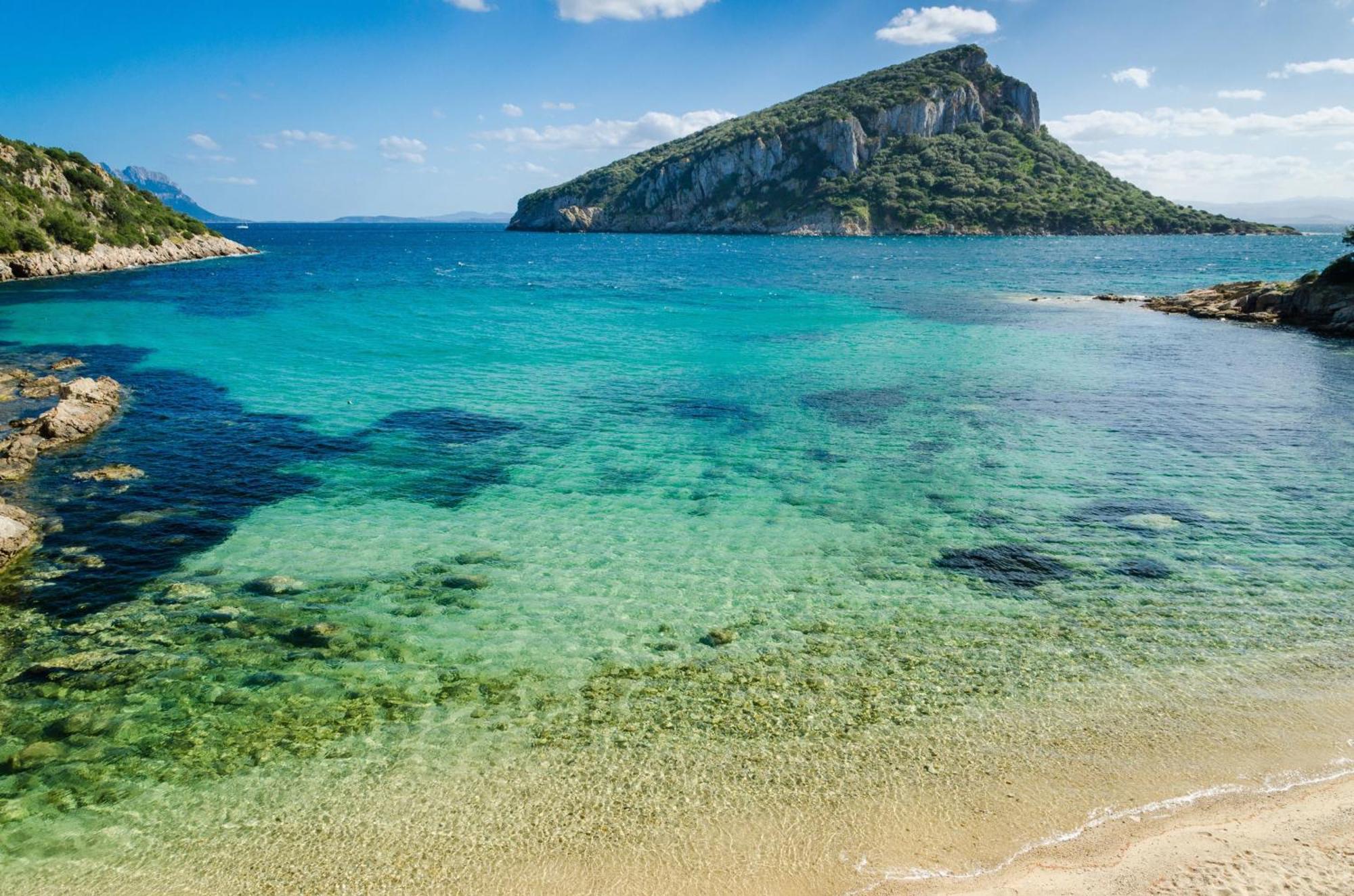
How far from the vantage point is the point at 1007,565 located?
55.2 ft

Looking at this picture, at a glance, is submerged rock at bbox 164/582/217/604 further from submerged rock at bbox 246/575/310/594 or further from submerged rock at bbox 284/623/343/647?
submerged rock at bbox 284/623/343/647

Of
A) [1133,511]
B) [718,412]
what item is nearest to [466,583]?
[718,412]

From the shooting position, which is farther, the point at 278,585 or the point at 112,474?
the point at 112,474

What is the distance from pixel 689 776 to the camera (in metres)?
10.2

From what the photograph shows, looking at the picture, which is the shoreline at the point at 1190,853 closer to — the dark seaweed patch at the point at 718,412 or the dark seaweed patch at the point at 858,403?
the dark seaweed patch at the point at 718,412

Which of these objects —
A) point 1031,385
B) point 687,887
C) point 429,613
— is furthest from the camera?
point 1031,385

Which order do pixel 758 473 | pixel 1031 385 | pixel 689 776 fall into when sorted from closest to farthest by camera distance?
pixel 689 776
pixel 758 473
pixel 1031 385

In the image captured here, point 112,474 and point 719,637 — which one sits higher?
point 112,474

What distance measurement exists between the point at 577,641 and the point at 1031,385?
96.5 feet

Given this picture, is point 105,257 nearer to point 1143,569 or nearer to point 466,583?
point 466,583

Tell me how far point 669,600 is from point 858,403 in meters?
19.2

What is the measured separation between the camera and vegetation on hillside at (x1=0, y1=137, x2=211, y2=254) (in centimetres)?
7675

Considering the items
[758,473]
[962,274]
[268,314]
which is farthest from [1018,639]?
[962,274]

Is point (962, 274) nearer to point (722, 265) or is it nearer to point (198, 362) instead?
point (722, 265)
